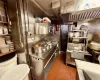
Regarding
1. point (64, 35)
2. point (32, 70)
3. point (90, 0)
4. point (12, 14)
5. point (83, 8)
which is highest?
point (90, 0)

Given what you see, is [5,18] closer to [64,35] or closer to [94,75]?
[94,75]

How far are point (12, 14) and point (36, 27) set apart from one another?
63cm

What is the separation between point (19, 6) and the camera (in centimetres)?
130

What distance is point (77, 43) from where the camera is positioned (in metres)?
2.44

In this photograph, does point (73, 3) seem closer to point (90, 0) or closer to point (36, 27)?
point (90, 0)

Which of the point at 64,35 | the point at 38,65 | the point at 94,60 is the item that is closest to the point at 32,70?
the point at 38,65

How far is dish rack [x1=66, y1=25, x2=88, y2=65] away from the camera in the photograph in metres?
2.25

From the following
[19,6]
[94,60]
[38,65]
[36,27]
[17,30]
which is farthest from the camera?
[94,60]

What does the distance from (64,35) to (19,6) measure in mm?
3024

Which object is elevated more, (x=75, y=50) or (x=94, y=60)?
(x=75, y=50)

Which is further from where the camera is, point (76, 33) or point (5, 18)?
point (76, 33)

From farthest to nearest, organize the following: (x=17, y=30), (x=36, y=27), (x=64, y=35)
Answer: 1. (x=64, y=35)
2. (x=36, y=27)
3. (x=17, y=30)

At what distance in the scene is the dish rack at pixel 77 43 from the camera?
2.25m

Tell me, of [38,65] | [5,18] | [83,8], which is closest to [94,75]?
[38,65]
